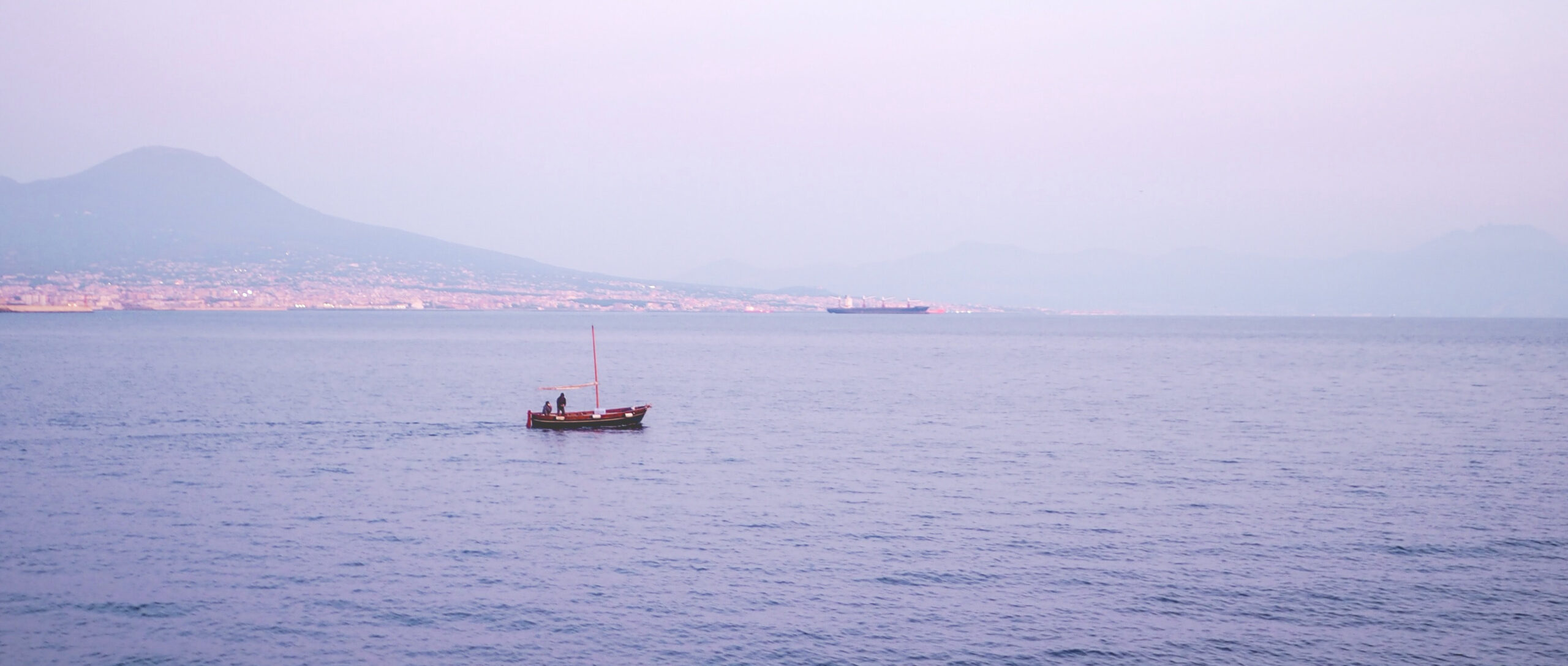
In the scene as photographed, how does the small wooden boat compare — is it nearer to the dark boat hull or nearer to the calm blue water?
the dark boat hull

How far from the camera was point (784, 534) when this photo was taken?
117 ft

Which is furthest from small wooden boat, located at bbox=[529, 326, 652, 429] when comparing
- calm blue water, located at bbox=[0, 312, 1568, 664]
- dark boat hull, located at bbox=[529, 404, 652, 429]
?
calm blue water, located at bbox=[0, 312, 1568, 664]

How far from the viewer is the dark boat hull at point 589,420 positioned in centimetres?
6181

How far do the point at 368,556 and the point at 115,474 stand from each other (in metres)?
19.1

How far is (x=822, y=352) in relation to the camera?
158 m

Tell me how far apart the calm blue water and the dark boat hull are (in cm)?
155

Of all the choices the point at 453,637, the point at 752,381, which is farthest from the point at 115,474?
the point at 752,381

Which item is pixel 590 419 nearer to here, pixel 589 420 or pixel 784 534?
pixel 589 420

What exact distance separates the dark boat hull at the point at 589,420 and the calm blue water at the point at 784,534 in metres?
1.55

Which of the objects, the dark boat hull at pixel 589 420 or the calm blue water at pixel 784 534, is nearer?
the calm blue water at pixel 784 534

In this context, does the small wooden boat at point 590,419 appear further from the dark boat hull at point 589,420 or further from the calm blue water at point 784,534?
the calm blue water at point 784,534

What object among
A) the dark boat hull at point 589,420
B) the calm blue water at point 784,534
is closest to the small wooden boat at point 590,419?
the dark boat hull at point 589,420

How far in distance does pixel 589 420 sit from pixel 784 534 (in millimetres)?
28561

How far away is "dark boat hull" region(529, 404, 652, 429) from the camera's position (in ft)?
203
